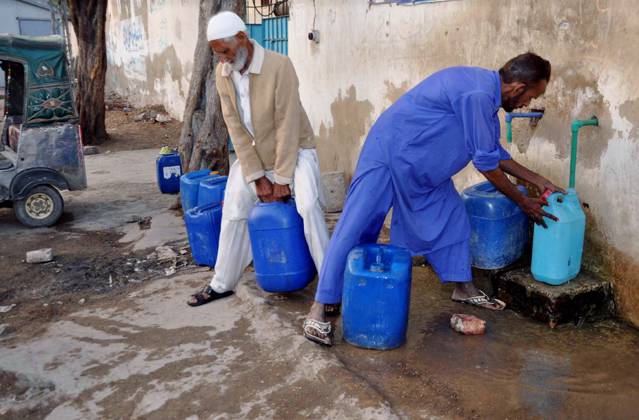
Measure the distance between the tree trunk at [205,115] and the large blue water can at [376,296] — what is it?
3102 mm

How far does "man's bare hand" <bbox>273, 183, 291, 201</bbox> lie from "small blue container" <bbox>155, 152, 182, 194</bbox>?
3573mm

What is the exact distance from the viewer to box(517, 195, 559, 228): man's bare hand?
3.30 metres

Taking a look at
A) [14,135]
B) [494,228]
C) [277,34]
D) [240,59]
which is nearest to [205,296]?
[240,59]

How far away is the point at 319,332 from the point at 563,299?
136 centimetres

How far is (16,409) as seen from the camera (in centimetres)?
291

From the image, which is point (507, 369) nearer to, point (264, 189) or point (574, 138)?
point (574, 138)

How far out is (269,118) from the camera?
11.6ft

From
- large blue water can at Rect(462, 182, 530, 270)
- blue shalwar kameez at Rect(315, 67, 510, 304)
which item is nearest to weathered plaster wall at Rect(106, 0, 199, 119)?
large blue water can at Rect(462, 182, 530, 270)

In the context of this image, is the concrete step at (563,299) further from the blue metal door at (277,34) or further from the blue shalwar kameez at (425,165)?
the blue metal door at (277,34)

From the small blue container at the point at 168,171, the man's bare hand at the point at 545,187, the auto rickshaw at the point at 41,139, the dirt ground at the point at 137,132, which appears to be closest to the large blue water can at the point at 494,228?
the man's bare hand at the point at 545,187

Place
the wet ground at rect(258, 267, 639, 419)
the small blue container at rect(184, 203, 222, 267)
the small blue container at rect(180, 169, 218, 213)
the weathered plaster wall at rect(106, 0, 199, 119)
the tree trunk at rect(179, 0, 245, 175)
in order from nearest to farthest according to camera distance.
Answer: the wet ground at rect(258, 267, 639, 419)
the small blue container at rect(184, 203, 222, 267)
the small blue container at rect(180, 169, 218, 213)
the tree trunk at rect(179, 0, 245, 175)
the weathered plaster wall at rect(106, 0, 199, 119)

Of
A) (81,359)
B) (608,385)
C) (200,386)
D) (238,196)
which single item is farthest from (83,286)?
(608,385)

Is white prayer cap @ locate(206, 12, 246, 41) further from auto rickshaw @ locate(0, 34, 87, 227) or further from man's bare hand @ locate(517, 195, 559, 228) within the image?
auto rickshaw @ locate(0, 34, 87, 227)

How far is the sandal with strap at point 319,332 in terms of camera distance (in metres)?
3.21
